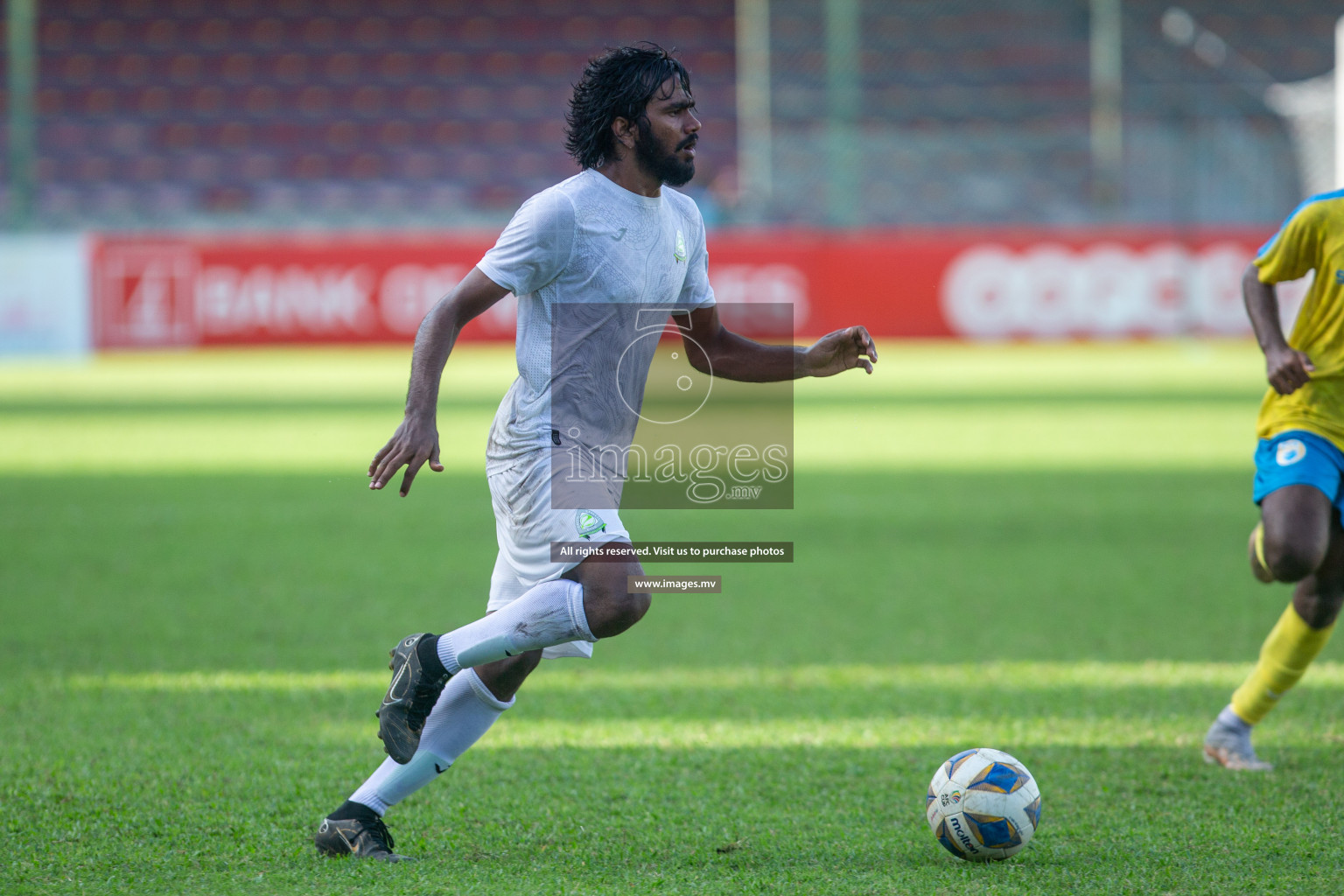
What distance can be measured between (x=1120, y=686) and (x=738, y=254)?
635 inches

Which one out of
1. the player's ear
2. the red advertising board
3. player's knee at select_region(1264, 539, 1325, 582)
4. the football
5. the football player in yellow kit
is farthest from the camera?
the red advertising board

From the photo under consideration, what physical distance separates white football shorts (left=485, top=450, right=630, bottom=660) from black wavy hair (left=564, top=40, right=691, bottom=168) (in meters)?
0.82

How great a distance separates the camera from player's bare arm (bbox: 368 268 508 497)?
129 inches

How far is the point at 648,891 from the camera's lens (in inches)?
131

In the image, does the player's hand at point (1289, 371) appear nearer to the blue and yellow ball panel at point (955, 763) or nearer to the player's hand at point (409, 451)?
the blue and yellow ball panel at point (955, 763)

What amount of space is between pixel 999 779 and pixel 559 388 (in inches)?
57.9

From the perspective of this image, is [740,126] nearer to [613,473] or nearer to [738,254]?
[738,254]

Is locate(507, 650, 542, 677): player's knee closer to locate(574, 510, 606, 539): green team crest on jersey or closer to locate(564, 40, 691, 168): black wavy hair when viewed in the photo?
locate(574, 510, 606, 539): green team crest on jersey

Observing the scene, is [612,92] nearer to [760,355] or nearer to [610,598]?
[760,355]

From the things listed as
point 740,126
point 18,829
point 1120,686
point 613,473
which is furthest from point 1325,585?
point 740,126

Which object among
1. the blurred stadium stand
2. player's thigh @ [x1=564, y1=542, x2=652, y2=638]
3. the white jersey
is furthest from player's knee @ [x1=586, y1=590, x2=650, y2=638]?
the blurred stadium stand

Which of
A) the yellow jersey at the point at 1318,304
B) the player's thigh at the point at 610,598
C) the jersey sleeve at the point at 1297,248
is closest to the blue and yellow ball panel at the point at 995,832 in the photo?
the player's thigh at the point at 610,598

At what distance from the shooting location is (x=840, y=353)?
3.80 m

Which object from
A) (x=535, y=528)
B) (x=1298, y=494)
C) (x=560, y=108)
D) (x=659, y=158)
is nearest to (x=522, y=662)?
(x=535, y=528)
